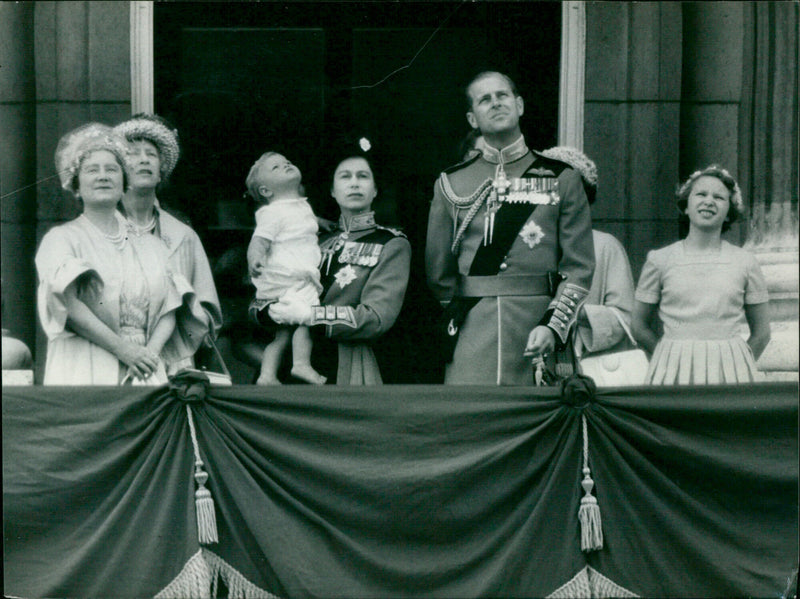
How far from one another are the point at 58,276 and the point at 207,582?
4.49 ft

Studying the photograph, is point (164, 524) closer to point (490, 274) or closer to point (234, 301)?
point (234, 301)

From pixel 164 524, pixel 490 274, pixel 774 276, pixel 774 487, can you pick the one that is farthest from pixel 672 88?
pixel 164 524

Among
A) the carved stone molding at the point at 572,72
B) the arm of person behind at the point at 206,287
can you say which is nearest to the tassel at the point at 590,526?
the arm of person behind at the point at 206,287

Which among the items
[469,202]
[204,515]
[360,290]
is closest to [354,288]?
[360,290]

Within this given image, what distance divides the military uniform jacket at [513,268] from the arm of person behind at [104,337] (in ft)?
4.12

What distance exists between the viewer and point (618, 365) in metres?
6.03

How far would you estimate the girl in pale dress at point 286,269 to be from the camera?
19.3 feet

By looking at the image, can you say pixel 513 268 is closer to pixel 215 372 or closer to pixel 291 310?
pixel 291 310

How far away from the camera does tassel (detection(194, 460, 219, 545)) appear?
5.37m

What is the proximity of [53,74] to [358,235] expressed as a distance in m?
1.67

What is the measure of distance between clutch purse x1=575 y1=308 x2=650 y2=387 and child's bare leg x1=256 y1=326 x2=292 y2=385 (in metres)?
1.26

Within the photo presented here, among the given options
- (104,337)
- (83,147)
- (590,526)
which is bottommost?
(590,526)

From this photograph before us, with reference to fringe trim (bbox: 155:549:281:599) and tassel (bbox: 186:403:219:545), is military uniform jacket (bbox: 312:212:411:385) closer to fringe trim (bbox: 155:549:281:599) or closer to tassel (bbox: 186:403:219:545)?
tassel (bbox: 186:403:219:545)

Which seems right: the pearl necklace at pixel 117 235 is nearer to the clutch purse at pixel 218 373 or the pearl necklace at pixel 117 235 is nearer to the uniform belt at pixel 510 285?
the clutch purse at pixel 218 373
